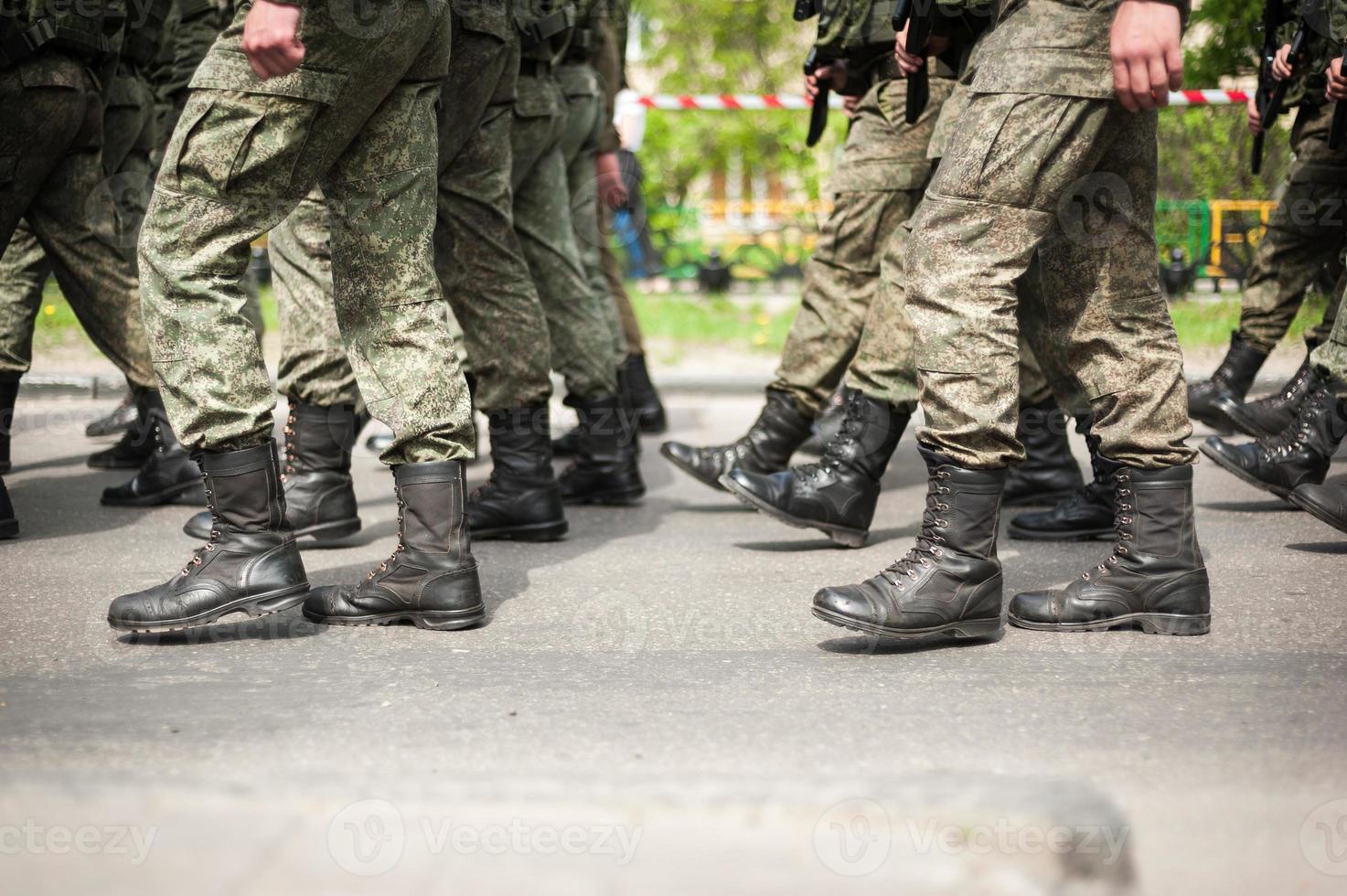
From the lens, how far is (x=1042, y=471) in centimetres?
457

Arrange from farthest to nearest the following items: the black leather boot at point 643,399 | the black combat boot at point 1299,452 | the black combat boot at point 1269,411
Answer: the black leather boot at point 643,399 → the black combat boot at point 1269,411 → the black combat boot at point 1299,452

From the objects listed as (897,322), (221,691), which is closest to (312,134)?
(221,691)

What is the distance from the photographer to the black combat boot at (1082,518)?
4.04 meters

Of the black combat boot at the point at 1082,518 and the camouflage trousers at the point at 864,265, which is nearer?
the camouflage trousers at the point at 864,265

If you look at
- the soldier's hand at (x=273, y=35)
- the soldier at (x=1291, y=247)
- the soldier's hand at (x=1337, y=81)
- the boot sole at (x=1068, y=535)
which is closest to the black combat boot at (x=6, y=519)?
the soldier's hand at (x=273, y=35)

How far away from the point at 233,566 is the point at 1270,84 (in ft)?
14.4

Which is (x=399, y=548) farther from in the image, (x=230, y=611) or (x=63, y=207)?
(x=63, y=207)

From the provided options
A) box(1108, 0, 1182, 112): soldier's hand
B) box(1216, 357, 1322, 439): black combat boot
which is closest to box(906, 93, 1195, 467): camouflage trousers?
box(1108, 0, 1182, 112): soldier's hand

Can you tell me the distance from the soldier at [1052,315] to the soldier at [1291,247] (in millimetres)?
2223

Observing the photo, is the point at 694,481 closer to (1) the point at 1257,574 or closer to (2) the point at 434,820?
(1) the point at 1257,574

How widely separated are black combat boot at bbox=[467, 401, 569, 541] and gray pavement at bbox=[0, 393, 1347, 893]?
1.65 ft

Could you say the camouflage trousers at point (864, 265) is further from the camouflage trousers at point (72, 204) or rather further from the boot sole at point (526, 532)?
the camouflage trousers at point (72, 204)

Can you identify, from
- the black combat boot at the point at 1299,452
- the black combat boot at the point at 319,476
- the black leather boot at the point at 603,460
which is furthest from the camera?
Result: the black leather boot at the point at 603,460

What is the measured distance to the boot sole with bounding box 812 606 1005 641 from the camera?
2.81 m
